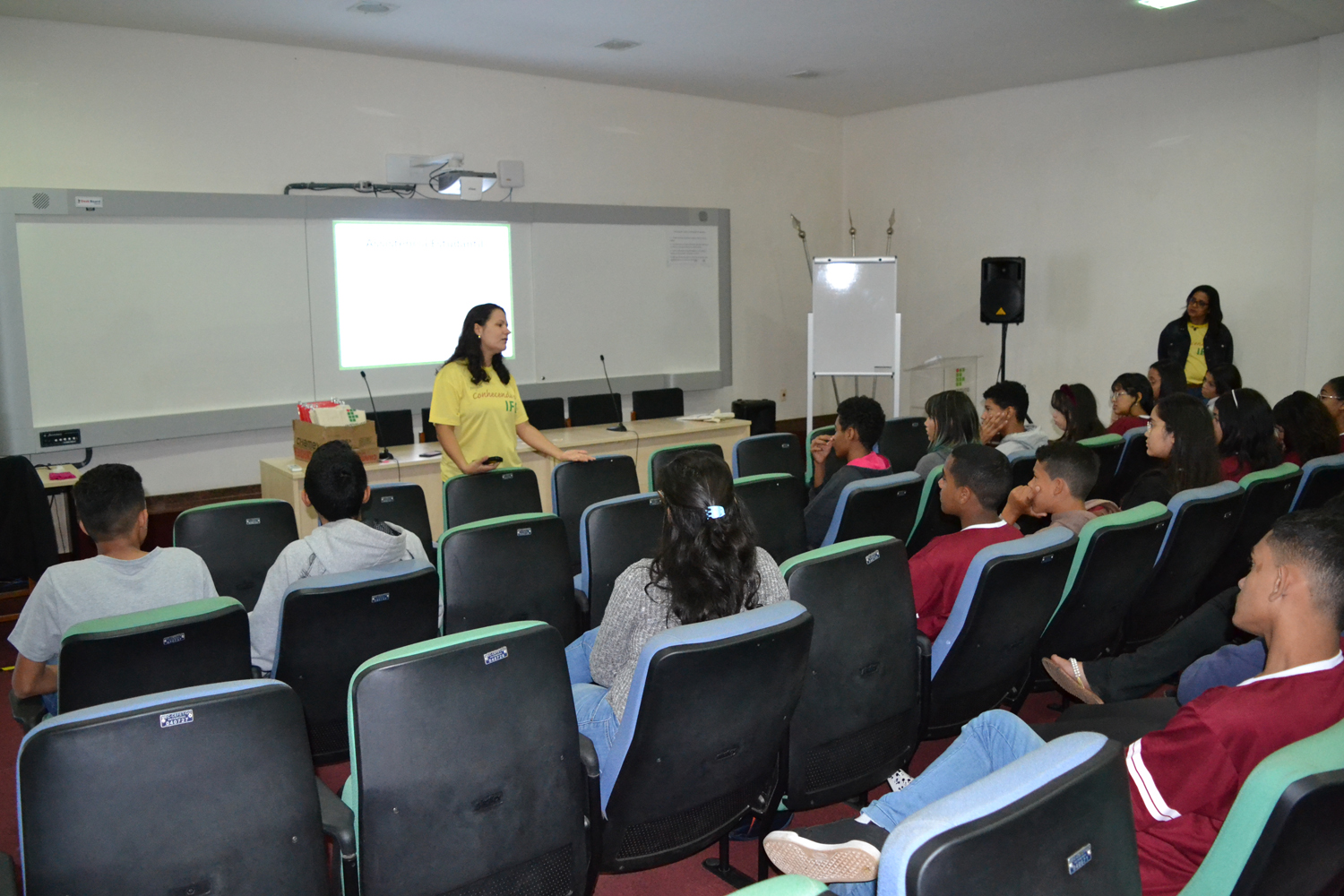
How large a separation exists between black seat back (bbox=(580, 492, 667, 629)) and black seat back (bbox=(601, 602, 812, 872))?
116 cm

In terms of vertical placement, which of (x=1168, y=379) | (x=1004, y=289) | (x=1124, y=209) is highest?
(x=1124, y=209)

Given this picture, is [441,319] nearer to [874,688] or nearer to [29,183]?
[29,183]

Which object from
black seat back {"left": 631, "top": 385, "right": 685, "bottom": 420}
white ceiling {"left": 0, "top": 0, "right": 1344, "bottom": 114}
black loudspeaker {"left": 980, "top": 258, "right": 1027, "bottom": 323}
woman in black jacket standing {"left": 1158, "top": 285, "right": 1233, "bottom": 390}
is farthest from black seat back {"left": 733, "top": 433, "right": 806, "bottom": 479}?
black loudspeaker {"left": 980, "top": 258, "right": 1027, "bottom": 323}

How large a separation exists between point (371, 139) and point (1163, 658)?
6153mm

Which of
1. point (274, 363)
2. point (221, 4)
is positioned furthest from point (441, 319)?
point (221, 4)

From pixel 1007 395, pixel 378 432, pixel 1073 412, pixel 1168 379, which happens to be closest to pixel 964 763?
pixel 1007 395

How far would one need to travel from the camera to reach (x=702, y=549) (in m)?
2.24

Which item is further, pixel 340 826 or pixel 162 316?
pixel 162 316

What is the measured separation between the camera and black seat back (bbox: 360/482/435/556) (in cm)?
391

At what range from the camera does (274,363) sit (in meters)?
6.59

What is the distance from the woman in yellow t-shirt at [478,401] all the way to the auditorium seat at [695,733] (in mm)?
2423

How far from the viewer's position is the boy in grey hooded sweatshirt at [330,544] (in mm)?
2715

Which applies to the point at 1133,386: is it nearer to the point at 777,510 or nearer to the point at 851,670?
the point at 777,510

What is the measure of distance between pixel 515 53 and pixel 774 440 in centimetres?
380
